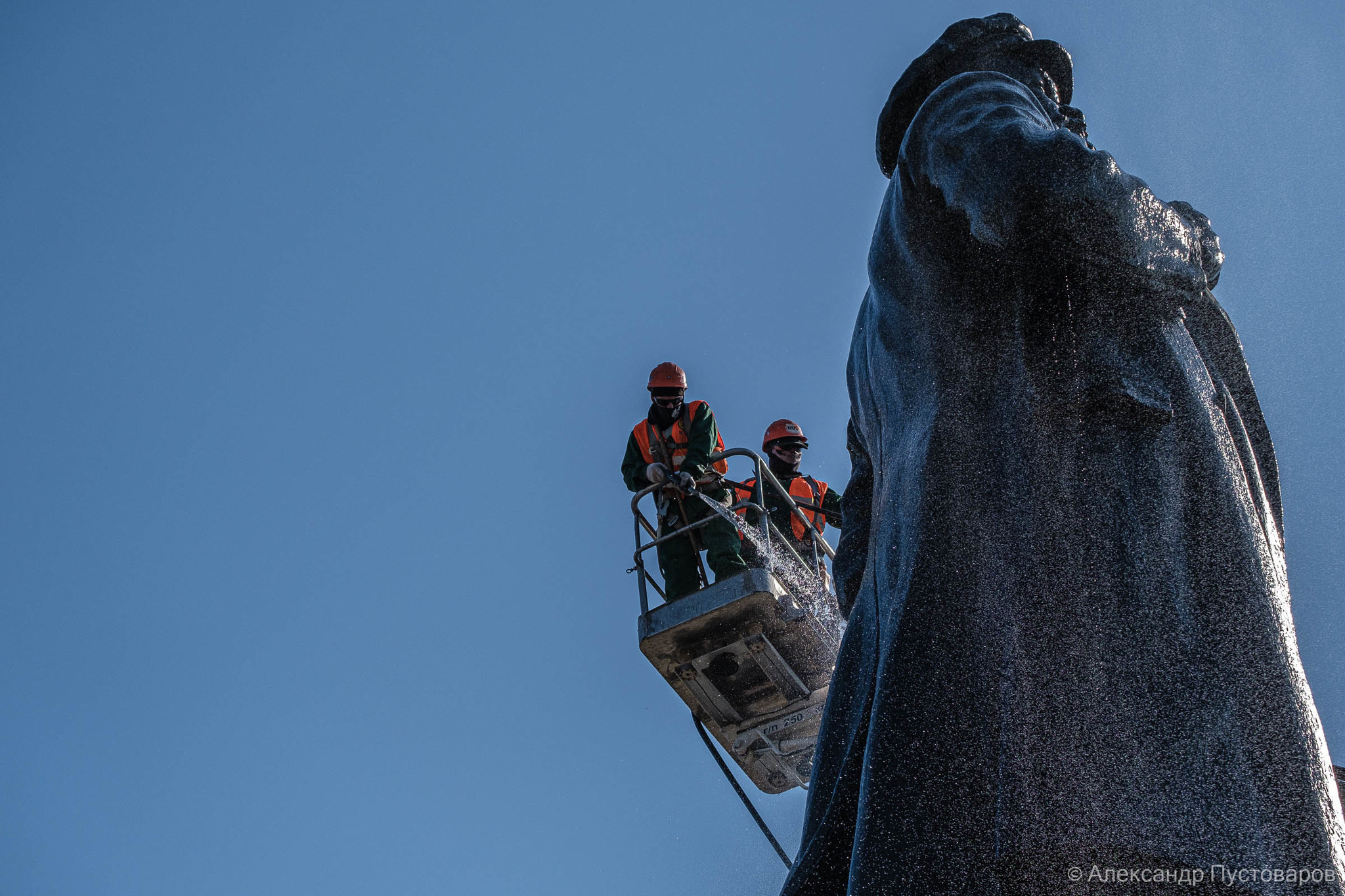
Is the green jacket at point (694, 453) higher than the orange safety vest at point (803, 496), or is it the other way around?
the green jacket at point (694, 453)

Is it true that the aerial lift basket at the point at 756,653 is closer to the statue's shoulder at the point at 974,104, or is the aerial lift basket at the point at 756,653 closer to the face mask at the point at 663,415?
the face mask at the point at 663,415

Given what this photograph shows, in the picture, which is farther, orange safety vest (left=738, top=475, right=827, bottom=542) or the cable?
orange safety vest (left=738, top=475, right=827, bottom=542)

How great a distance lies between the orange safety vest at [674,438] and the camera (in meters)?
12.3

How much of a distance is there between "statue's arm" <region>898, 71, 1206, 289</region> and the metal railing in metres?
9.11

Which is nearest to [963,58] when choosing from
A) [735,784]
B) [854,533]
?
[854,533]

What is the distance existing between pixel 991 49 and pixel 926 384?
2.80ft

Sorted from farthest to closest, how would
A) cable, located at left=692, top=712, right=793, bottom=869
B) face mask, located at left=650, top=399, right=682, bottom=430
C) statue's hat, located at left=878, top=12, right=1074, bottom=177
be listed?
face mask, located at left=650, top=399, right=682, bottom=430, cable, located at left=692, top=712, right=793, bottom=869, statue's hat, located at left=878, top=12, right=1074, bottom=177

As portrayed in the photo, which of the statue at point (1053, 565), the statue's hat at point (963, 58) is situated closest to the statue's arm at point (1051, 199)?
the statue at point (1053, 565)

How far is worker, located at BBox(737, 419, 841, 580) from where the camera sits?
12.2 m

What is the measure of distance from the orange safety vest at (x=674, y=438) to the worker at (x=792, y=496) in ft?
2.01

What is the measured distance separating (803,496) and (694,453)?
1398 mm

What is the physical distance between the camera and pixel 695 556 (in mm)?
11992

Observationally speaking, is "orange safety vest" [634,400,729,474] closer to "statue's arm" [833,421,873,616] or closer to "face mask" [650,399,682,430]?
"face mask" [650,399,682,430]

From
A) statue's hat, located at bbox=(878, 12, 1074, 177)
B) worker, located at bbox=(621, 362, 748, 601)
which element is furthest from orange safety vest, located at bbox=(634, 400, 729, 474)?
statue's hat, located at bbox=(878, 12, 1074, 177)
